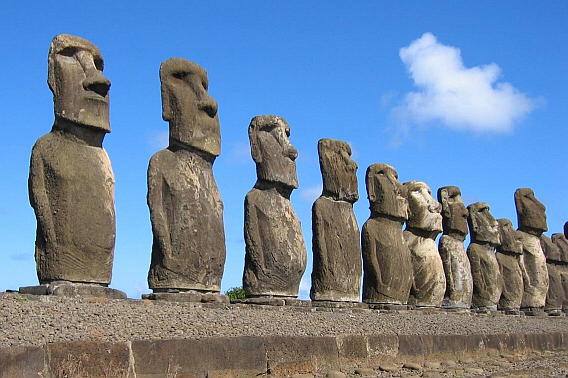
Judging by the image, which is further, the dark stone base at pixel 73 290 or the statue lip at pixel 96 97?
the statue lip at pixel 96 97

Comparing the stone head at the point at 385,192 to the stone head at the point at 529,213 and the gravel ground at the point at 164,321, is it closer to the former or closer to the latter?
the gravel ground at the point at 164,321

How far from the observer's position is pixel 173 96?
35.6ft

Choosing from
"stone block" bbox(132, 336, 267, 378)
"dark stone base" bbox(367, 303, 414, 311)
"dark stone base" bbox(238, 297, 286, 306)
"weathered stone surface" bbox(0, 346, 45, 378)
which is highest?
"dark stone base" bbox(367, 303, 414, 311)

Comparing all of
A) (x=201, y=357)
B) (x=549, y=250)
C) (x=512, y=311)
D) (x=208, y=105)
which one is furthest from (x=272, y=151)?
(x=549, y=250)

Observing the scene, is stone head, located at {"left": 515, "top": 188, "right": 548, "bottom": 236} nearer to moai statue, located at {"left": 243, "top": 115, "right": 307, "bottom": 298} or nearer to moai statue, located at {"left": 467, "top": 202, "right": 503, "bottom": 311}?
moai statue, located at {"left": 467, "top": 202, "right": 503, "bottom": 311}

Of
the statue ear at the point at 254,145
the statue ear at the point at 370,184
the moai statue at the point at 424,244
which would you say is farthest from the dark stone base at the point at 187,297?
the moai statue at the point at 424,244

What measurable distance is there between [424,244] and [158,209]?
7.00 metres

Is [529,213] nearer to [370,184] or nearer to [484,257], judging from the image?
[484,257]

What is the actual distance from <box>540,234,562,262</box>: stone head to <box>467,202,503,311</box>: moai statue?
345 cm

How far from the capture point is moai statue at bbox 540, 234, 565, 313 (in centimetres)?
2123

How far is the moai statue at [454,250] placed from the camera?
16.9 metres

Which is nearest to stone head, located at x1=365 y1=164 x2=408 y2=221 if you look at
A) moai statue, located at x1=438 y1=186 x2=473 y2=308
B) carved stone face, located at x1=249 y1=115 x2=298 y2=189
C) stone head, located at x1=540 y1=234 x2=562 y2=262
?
moai statue, located at x1=438 y1=186 x2=473 y2=308

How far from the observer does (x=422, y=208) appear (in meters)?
16.1

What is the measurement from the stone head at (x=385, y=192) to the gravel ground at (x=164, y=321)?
239 cm
